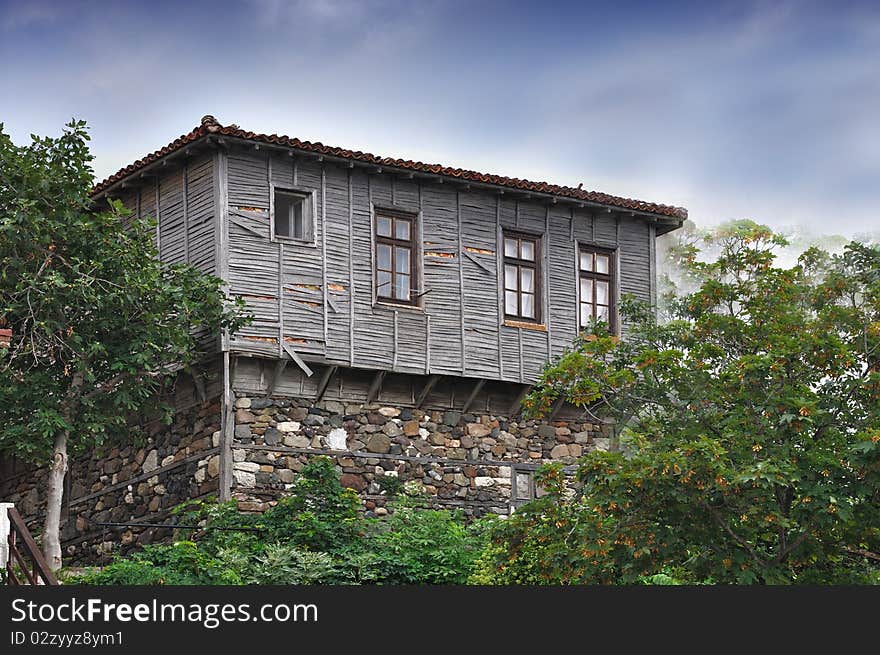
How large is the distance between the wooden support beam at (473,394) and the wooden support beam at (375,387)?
4.59 feet

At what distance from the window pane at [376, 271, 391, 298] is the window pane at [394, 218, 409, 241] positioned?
58 centimetres

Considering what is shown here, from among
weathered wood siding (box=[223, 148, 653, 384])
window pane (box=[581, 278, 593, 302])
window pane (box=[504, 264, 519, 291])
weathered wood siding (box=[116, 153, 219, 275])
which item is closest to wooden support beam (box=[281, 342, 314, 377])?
weathered wood siding (box=[223, 148, 653, 384])

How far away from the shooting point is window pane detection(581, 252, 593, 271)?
75.7ft

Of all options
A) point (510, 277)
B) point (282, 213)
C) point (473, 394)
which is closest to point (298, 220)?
point (282, 213)

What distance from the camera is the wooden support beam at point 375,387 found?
2092cm

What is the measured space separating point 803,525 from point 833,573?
80 cm

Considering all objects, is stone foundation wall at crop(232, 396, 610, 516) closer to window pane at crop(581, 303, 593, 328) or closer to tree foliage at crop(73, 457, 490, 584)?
tree foliage at crop(73, 457, 490, 584)

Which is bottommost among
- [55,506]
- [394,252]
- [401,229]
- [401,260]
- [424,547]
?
[424,547]

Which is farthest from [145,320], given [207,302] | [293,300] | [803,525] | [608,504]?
[803,525]

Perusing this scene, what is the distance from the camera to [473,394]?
21.7m

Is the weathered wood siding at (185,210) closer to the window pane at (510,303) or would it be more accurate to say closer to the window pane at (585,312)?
the window pane at (510,303)

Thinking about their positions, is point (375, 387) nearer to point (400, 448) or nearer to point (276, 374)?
point (400, 448)

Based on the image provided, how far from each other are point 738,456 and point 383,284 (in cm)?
842

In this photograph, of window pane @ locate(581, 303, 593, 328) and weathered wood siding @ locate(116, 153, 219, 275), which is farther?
window pane @ locate(581, 303, 593, 328)
